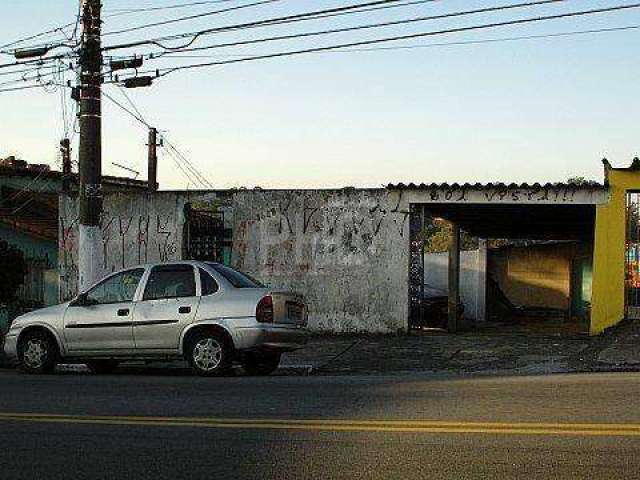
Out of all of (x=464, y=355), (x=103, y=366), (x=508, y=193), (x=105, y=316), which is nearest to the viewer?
(x=105, y=316)

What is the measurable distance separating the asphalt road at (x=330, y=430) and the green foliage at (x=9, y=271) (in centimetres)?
951

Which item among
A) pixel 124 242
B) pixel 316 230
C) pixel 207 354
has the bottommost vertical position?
pixel 207 354

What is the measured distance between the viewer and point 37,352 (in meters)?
14.3

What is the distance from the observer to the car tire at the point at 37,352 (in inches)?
562

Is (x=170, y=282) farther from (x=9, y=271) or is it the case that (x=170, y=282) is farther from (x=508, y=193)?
(x=508, y=193)

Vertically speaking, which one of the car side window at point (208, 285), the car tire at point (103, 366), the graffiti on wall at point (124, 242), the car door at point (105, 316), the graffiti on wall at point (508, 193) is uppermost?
the graffiti on wall at point (508, 193)

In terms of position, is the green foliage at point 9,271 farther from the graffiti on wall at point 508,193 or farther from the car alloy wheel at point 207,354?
the graffiti on wall at point 508,193

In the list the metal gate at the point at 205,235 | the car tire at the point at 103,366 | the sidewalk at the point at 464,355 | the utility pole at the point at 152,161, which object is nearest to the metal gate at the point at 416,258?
the sidewalk at the point at 464,355

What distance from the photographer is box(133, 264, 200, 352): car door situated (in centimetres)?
1334

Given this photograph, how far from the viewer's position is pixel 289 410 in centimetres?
891

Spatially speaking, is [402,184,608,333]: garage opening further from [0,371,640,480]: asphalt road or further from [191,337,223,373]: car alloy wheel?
[0,371,640,480]: asphalt road

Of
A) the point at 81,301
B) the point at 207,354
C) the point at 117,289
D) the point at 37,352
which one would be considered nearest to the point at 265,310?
the point at 207,354

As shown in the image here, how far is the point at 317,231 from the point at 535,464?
14090mm

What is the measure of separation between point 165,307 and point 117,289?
97cm
